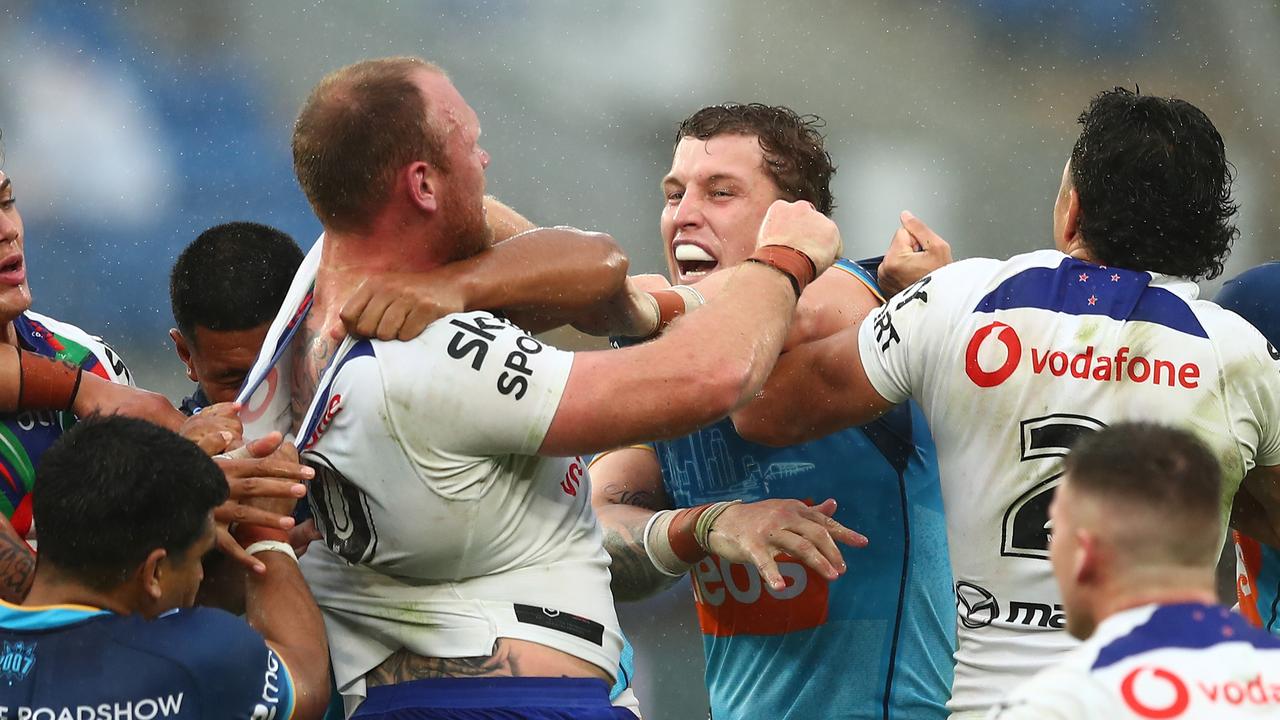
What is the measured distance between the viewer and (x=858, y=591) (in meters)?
3.97

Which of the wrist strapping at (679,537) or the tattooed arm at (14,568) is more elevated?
the wrist strapping at (679,537)

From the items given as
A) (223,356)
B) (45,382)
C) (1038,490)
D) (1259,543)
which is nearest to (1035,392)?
(1038,490)

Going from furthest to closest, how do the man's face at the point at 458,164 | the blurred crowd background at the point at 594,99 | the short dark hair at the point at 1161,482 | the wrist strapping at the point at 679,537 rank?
the blurred crowd background at the point at 594,99
the wrist strapping at the point at 679,537
the man's face at the point at 458,164
the short dark hair at the point at 1161,482

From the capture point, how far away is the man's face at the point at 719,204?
4.47m

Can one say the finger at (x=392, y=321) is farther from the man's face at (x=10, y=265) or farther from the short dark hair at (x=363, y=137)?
the man's face at (x=10, y=265)

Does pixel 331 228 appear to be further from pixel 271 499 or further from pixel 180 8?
pixel 180 8

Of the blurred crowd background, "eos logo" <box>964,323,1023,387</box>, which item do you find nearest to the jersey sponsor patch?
"eos logo" <box>964,323,1023,387</box>

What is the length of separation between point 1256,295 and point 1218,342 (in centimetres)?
85

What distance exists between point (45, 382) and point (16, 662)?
923 mm

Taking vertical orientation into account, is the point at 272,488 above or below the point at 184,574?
above

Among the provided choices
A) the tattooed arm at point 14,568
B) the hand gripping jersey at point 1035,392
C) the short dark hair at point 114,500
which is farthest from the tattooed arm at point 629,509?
the tattooed arm at point 14,568

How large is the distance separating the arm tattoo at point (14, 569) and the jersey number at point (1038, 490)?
1.99 m

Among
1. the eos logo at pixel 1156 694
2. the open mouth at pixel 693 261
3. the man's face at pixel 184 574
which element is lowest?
the man's face at pixel 184 574

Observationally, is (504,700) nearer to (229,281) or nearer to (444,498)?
(444,498)
